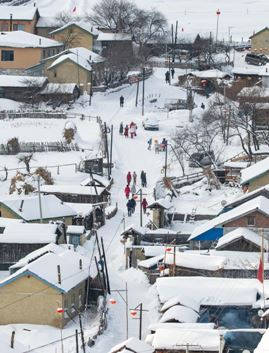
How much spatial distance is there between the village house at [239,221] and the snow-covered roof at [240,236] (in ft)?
1.64

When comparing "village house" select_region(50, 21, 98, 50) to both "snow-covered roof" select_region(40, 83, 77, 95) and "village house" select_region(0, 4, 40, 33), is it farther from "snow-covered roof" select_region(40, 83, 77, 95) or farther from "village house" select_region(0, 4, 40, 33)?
"snow-covered roof" select_region(40, 83, 77, 95)

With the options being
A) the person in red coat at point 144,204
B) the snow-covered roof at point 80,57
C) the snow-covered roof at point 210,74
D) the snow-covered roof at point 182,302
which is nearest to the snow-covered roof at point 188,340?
the snow-covered roof at point 182,302

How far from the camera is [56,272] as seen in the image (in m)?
34.8

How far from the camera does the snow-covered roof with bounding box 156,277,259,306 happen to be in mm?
32906

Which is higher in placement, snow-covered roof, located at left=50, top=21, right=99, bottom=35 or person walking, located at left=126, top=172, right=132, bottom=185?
snow-covered roof, located at left=50, top=21, right=99, bottom=35

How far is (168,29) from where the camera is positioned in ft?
260

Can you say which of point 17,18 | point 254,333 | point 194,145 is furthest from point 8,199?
point 17,18

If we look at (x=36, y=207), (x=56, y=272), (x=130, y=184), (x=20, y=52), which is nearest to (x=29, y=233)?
(x=36, y=207)

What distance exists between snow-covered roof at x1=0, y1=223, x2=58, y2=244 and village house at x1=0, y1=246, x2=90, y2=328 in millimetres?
3986

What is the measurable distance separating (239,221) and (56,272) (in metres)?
6.34

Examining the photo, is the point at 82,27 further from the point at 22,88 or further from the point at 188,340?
the point at 188,340

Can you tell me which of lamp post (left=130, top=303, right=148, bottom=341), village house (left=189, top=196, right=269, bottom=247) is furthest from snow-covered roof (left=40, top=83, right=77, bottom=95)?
lamp post (left=130, top=303, right=148, bottom=341)

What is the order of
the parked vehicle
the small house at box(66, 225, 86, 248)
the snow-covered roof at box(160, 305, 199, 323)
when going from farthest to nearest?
the parked vehicle
the small house at box(66, 225, 86, 248)
the snow-covered roof at box(160, 305, 199, 323)

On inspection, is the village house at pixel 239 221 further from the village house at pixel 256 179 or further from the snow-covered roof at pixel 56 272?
the snow-covered roof at pixel 56 272
